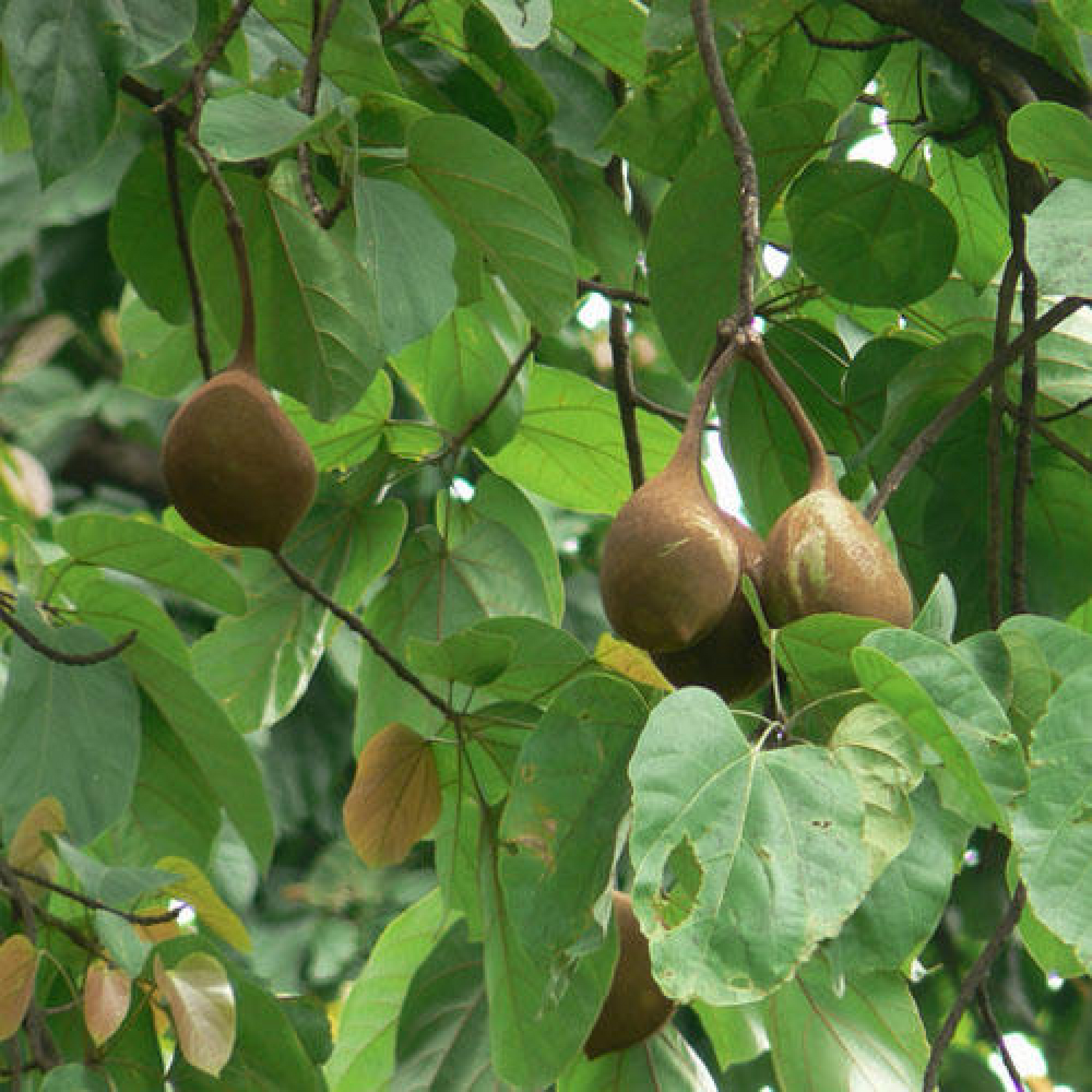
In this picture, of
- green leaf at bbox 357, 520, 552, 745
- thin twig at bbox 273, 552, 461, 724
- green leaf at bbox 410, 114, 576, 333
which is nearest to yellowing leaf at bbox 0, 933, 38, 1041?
thin twig at bbox 273, 552, 461, 724

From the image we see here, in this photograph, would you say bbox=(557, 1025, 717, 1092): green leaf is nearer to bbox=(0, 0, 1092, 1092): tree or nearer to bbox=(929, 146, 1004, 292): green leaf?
bbox=(0, 0, 1092, 1092): tree

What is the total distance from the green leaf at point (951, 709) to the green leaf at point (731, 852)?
0.12 ft

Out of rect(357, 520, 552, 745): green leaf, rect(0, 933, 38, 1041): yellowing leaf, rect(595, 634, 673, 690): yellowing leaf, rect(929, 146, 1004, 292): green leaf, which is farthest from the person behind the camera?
rect(357, 520, 552, 745): green leaf

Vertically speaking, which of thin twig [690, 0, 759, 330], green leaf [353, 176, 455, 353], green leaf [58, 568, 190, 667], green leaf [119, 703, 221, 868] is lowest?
green leaf [119, 703, 221, 868]

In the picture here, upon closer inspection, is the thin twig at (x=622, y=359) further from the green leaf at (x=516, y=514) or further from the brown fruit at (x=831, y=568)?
the brown fruit at (x=831, y=568)

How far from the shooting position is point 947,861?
2.50 feet

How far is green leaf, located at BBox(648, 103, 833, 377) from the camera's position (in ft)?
3.80

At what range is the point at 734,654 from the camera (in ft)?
2.74

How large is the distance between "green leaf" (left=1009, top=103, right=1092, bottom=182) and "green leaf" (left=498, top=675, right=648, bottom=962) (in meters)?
0.29

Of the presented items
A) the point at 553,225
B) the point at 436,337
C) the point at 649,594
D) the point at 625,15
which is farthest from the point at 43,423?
the point at 649,594

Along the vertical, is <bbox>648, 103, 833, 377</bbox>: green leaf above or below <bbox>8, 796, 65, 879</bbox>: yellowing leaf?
above

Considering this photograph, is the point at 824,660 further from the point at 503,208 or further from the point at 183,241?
the point at 183,241

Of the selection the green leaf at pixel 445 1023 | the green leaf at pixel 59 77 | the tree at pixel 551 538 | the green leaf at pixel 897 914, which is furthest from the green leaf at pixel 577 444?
the green leaf at pixel 897 914

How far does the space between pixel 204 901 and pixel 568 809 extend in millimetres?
498
